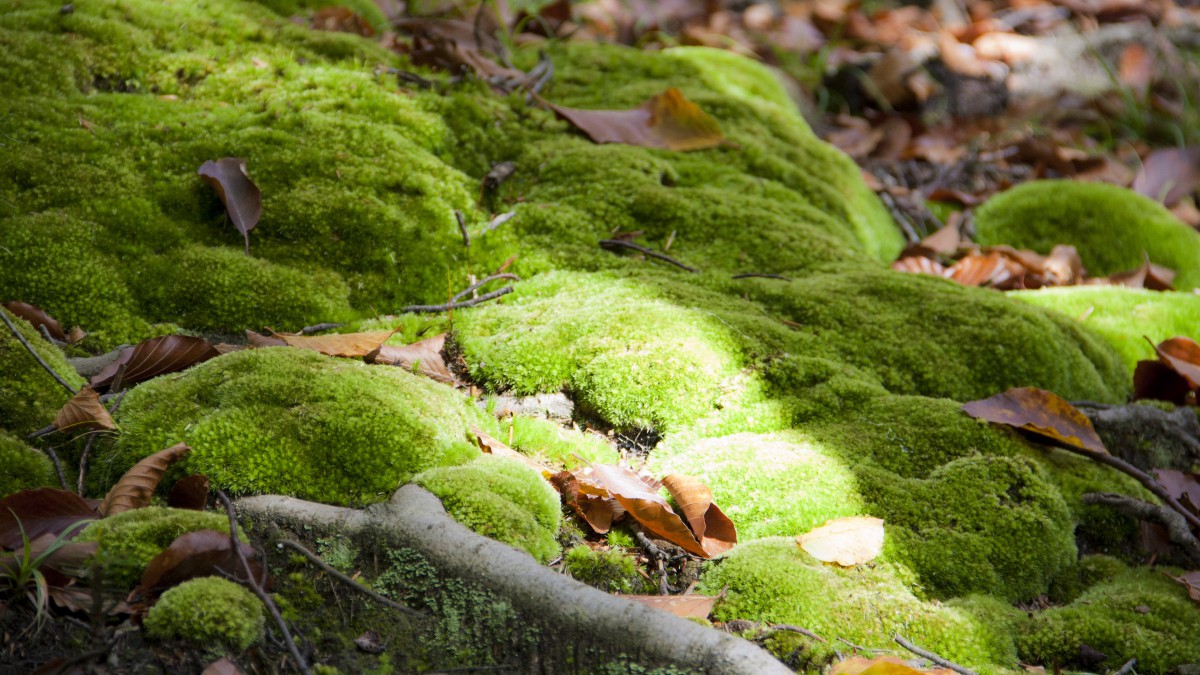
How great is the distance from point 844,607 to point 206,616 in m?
1.53

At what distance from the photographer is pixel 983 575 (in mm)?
2430

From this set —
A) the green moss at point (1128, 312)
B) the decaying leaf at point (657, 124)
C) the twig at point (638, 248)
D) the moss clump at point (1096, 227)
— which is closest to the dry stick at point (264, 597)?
the twig at point (638, 248)

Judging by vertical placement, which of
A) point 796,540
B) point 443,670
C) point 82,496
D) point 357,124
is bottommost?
point 796,540

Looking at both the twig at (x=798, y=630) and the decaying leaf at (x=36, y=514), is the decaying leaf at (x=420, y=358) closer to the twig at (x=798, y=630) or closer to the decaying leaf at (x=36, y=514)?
the decaying leaf at (x=36, y=514)

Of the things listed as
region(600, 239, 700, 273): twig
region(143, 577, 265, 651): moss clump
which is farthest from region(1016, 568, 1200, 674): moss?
region(143, 577, 265, 651): moss clump

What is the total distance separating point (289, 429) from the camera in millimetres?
2217

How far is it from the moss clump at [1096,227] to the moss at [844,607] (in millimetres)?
3691

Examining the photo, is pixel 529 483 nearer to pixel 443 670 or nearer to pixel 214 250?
pixel 443 670

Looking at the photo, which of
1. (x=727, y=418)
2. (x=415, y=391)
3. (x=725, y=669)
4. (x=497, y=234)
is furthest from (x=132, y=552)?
(x=497, y=234)

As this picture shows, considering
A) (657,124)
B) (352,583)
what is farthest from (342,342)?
(657,124)

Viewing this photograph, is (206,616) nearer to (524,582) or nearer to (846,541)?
(524,582)

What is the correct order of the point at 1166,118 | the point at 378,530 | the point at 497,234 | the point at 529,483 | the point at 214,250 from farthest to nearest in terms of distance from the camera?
the point at 1166,118 < the point at 497,234 < the point at 214,250 < the point at 529,483 < the point at 378,530

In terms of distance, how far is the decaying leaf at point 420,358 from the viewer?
2.81m

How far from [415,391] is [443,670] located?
949mm
